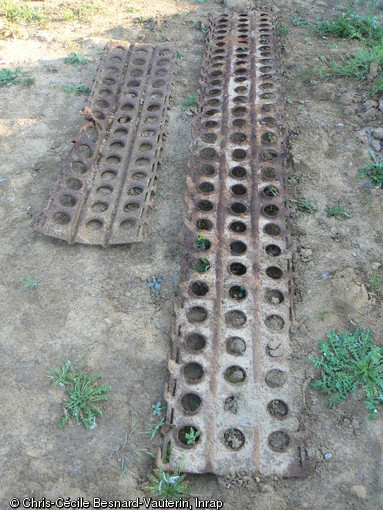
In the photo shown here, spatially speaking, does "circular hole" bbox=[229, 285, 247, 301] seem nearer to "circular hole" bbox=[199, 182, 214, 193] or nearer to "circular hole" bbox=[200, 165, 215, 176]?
"circular hole" bbox=[199, 182, 214, 193]

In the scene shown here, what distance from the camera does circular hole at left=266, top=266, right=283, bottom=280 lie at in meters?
3.56

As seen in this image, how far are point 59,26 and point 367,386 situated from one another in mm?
6012

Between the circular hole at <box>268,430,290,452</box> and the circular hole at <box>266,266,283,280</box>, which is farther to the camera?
the circular hole at <box>266,266,283,280</box>

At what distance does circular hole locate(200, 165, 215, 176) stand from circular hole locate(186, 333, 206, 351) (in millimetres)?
A: 1594

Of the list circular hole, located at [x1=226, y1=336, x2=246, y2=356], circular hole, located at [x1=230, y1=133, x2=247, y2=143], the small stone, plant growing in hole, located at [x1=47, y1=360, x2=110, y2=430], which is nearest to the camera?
the small stone

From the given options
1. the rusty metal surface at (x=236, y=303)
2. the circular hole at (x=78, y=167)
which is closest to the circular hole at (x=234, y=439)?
the rusty metal surface at (x=236, y=303)

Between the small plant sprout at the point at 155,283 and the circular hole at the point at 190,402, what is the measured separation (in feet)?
2.93

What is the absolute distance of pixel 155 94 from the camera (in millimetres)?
5125

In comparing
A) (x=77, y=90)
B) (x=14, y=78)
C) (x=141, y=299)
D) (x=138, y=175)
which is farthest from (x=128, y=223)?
(x=14, y=78)

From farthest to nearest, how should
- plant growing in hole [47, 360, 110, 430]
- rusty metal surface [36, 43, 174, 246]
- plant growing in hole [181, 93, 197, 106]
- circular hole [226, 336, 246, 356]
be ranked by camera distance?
plant growing in hole [181, 93, 197, 106] < rusty metal surface [36, 43, 174, 246] < circular hole [226, 336, 246, 356] < plant growing in hole [47, 360, 110, 430]

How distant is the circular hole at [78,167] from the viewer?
437 centimetres

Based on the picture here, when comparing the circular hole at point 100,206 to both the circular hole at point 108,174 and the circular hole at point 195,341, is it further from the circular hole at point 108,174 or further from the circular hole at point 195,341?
the circular hole at point 195,341

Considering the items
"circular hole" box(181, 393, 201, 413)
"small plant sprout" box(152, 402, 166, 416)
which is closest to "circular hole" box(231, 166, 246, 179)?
"circular hole" box(181, 393, 201, 413)

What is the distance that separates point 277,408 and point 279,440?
0.19 m
